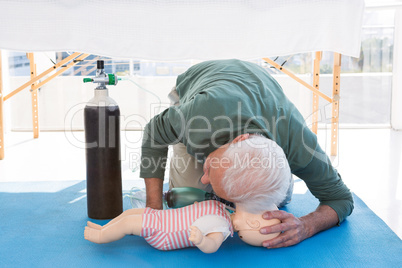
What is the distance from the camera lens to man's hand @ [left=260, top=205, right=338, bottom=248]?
118 centimetres

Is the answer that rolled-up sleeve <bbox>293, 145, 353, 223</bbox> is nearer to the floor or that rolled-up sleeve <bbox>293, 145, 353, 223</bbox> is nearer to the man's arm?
the floor

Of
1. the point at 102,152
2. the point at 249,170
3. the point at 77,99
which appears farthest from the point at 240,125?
the point at 77,99

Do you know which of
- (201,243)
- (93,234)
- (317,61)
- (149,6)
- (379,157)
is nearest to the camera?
(201,243)

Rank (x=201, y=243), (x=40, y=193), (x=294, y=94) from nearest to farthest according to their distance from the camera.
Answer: (x=201, y=243)
(x=40, y=193)
(x=294, y=94)

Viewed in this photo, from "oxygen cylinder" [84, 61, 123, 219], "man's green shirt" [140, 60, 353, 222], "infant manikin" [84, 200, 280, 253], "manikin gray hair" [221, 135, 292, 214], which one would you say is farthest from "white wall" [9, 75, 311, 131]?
"manikin gray hair" [221, 135, 292, 214]

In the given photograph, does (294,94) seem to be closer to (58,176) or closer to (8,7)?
(58,176)

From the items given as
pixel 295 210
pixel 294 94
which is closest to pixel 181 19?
pixel 295 210

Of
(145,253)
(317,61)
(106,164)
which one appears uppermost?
(317,61)

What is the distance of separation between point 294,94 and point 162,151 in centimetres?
239

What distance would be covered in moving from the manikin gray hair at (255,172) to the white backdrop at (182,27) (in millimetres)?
388

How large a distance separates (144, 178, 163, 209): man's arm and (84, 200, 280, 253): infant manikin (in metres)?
0.10

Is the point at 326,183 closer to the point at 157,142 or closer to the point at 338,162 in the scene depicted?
the point at 157,142

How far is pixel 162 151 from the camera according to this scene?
1.34m

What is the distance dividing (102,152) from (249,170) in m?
0.53
